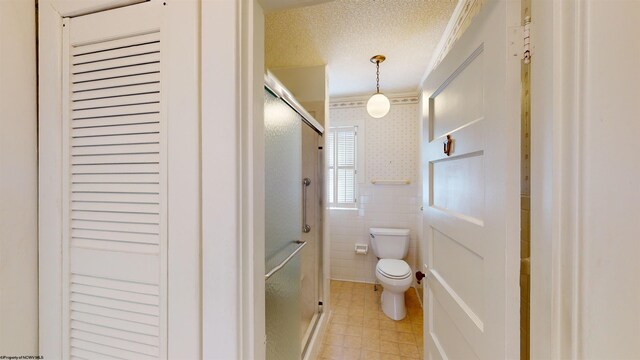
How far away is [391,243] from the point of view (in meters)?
2.72

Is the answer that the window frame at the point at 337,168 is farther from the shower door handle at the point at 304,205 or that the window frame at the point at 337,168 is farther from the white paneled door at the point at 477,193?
the white paneled door at the point at 477,193

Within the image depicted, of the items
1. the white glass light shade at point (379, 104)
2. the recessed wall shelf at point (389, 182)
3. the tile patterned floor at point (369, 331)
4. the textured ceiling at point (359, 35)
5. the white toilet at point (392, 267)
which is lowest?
the tile patterned floor at point (369, 331)

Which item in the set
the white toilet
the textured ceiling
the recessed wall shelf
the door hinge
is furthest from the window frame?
the door hinge

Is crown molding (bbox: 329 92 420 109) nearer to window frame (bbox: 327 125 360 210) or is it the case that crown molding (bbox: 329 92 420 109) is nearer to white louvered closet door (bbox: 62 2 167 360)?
window frame (bbox: 327 125 360 210)

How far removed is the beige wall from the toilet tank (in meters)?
2.61

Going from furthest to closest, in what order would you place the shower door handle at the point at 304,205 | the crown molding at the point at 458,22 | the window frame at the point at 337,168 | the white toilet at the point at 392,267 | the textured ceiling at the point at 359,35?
the window frame at the point at 337,168 → the white toilet at the point at 392,267 → the shower door handle at the point at 304,205 → the textured ceiling at the point at 359,35 → the crown molding at the point at 458,22

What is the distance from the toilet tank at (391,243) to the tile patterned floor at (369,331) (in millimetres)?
492

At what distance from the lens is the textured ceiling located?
1444 millimetres

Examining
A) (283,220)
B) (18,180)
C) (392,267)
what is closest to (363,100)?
(392,267)

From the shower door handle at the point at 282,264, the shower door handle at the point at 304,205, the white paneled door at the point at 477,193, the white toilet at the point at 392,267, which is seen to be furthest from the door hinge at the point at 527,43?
the white toilet at the point at 392,267

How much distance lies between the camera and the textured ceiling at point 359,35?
1.44 metres

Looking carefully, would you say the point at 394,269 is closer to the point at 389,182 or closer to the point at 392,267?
the point at 392,267

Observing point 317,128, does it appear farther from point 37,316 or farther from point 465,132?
point 37,316

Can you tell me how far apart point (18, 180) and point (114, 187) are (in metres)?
0.26
